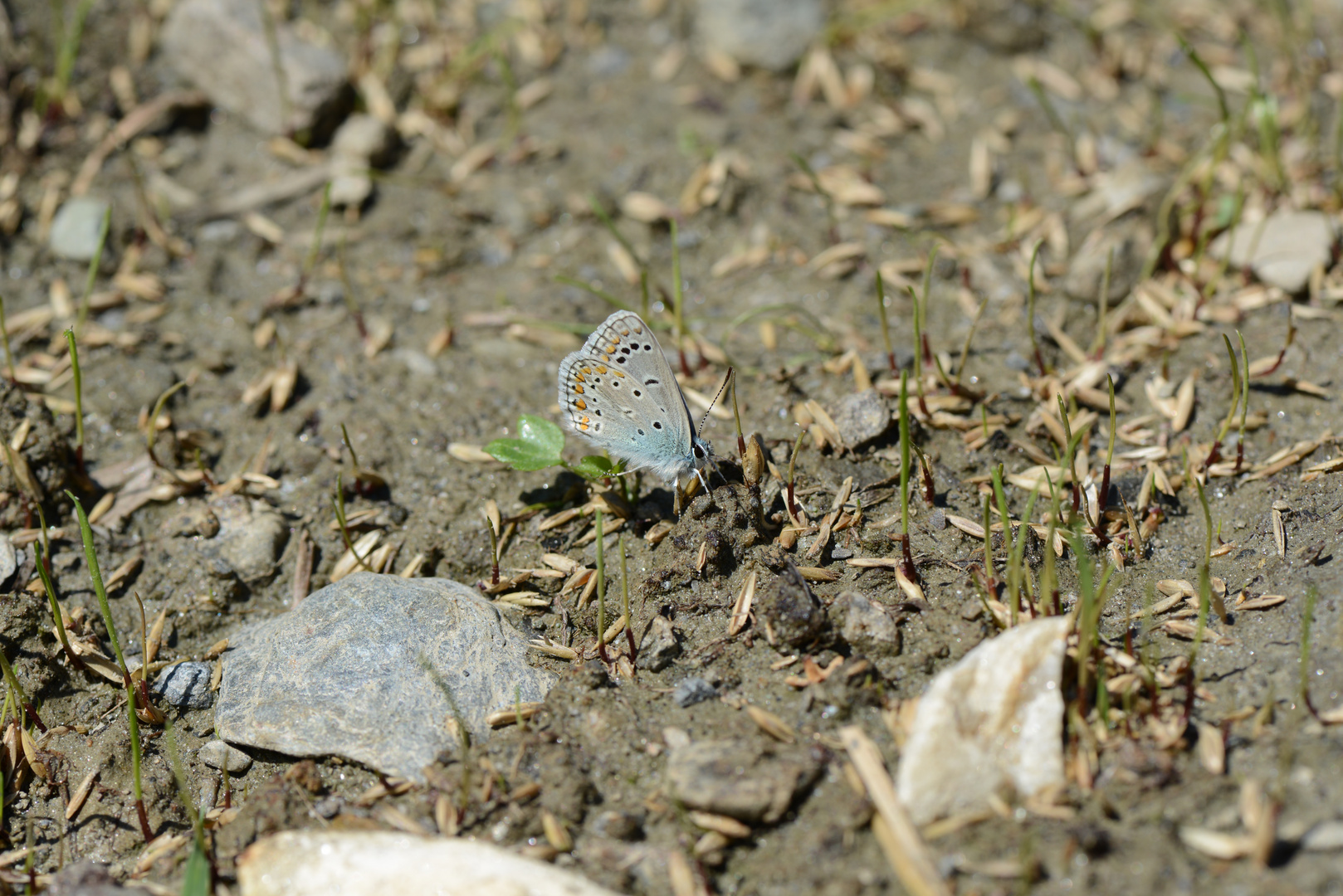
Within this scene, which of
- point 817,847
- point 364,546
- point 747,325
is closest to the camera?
point 817,847

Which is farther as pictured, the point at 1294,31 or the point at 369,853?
the point at 1294,31

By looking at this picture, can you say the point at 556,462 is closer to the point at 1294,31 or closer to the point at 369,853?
the point at 369,853

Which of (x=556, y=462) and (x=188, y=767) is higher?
(x=556, y=462)

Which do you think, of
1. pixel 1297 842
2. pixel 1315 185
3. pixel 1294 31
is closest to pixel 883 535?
pixel 1297 842

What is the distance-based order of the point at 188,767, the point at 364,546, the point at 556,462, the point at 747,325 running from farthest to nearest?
the point at 747,325 → the point at 364,546 → the point at 556,462 → the point at 188,767

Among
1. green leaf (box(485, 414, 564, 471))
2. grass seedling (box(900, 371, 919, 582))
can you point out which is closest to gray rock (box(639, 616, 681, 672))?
green leaf (box(485, 414, 564, 471))

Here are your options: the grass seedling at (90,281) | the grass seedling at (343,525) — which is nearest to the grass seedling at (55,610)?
the grass seedling at (343,525)
